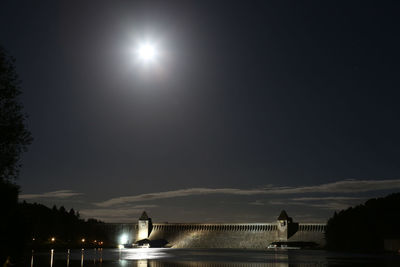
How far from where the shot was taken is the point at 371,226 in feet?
386

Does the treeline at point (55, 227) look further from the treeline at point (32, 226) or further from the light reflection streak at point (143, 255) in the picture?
the light reflection streak at point (143, 255)

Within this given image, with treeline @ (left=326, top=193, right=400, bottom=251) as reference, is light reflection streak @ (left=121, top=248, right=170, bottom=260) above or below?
below

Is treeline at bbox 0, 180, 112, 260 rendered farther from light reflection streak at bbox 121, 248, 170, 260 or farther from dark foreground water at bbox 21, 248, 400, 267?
light reflection streak at bbox 121, 248, 170, 260

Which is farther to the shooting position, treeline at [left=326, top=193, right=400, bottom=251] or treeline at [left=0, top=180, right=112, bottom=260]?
treeline at [left=326, top=193, right=400, bottom=251]

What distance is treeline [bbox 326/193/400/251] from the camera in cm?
11406

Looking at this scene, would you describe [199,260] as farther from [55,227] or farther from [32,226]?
[55,227]

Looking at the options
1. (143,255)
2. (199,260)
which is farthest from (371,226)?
(199,260)

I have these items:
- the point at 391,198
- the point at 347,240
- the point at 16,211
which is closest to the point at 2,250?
the point at 16,211

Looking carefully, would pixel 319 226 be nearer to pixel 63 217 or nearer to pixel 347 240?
pixel 347 240

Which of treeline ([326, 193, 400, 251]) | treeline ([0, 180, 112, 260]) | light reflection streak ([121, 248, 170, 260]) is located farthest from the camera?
treeline ([326, 193, 400, 251])

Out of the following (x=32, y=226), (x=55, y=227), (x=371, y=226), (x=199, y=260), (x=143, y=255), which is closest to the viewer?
(x=32, y=226)

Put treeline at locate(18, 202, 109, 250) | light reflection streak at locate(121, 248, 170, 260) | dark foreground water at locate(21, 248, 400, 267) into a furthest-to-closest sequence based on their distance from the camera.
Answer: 1. treeline at locate(18, 202, 109, 250)
2. light reflection streak at locate(121, 248, 170, 260)
3. dark foreground water at locate(21, 248, 400, 267)

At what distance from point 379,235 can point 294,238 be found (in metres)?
83.6

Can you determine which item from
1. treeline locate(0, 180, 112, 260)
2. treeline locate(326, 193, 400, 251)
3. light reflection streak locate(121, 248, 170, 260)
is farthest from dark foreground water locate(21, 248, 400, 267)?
treeline locate(326, 193, 400, 251)
